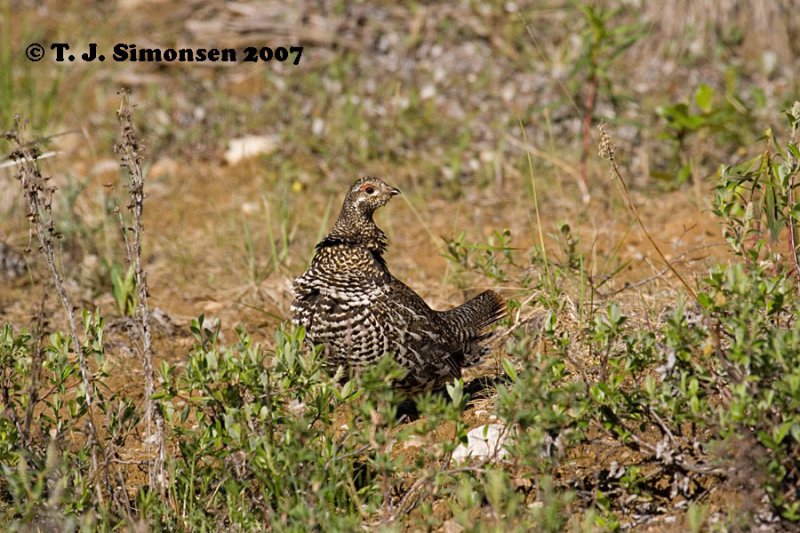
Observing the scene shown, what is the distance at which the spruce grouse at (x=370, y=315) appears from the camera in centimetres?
466

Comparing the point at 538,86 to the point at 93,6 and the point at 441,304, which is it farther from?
the point at 93,6

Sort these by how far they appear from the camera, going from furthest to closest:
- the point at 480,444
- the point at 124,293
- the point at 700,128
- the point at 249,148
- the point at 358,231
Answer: the point at 249,148 → the point at 700,128 → the point at 124,293 → the point at 358,231 → the point at 480,444

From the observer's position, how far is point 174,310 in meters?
6.58

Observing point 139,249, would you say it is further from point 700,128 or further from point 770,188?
point 700,128

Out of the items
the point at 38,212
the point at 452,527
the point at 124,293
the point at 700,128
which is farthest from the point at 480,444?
the point at 700,128

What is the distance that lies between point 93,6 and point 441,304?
21.4 feet

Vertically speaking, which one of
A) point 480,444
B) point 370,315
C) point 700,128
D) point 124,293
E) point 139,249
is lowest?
point 480,444

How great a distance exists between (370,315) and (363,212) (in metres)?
0.75

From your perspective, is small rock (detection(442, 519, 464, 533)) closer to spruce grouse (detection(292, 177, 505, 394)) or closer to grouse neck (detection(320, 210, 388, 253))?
spruce grouse (detection(292, 177, 505, 394))

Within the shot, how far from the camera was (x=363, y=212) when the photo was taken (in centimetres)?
527

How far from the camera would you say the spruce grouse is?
4.66 meters

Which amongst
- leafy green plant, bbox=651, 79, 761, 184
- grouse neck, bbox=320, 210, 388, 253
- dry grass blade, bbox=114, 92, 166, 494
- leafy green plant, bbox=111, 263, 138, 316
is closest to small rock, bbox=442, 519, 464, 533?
dry grass blade, bbox=114, 92, 166, 494

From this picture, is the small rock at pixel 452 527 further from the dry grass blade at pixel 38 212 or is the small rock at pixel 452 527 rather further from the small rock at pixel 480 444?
the dry grass blade at pixel 38 212

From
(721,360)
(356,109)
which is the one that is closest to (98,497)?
(721,360)
